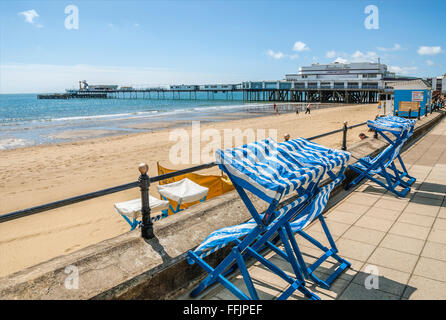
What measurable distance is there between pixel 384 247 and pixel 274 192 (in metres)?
2.32

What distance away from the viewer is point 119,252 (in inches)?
115

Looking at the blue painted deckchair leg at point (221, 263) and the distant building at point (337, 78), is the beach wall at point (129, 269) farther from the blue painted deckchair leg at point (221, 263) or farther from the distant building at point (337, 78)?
the distant building at point (337, 78)

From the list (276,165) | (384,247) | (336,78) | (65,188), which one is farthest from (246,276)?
(336,78)

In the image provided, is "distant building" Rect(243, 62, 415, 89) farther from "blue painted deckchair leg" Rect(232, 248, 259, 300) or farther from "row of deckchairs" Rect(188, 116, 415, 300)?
"blue painted deckchair leg" Rect(232, 248, 259, 300)

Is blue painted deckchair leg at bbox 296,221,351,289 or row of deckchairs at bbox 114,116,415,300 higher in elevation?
row of deckchairs at bbox 114,116,415,300

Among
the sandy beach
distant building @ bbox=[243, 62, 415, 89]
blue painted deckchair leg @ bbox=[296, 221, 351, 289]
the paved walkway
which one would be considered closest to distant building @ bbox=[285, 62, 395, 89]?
distant building @ bbox=[243, 62, 415, 89]

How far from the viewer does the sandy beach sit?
6.62 m

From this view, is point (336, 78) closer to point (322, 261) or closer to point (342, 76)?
point (342, 76)

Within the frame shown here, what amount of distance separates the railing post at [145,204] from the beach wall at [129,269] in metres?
0.07

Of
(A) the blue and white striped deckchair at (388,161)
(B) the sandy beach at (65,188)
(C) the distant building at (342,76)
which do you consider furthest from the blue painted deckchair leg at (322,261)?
(C) the distant building at (342,76)

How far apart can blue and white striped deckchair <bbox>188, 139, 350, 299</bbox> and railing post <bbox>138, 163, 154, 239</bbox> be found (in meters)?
0.47

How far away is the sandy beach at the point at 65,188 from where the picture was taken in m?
6.62

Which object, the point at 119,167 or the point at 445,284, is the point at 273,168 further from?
the point at 119,167
